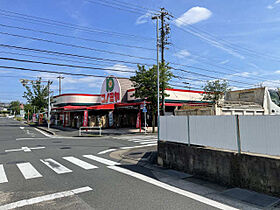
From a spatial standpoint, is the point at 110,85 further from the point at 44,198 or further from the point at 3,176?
the point at 44,198

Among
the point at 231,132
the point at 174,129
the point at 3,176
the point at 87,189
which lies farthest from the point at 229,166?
the point at 3,176

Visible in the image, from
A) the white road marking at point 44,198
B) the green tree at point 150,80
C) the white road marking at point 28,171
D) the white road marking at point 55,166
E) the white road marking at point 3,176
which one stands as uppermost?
the green tree at point 150,80

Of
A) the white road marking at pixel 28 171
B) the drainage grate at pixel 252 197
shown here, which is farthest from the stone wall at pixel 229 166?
the white road marking at pixel 28 171

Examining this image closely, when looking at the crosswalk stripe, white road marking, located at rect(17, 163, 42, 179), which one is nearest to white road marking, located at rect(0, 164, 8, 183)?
white road marking, located at rect(17, 163, 42, 179)

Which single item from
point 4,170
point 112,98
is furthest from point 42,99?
point 4,170

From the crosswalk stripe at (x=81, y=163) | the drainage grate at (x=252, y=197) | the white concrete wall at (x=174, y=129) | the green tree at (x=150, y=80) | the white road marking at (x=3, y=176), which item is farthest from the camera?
the green tree at (x=150, y=80)

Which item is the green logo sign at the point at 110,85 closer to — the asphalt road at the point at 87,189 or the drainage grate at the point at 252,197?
the asphalt road at the point at 87,189

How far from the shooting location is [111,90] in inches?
1303

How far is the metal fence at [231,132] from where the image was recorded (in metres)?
5.14

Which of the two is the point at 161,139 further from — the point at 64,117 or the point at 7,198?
the point at 64,117

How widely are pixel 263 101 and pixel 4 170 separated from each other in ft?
46.9

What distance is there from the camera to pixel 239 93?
46.4 ft

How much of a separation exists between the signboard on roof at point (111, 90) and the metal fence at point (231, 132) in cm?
2329

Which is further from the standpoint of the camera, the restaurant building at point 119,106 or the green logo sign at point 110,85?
the green logo sign at point 110,85
